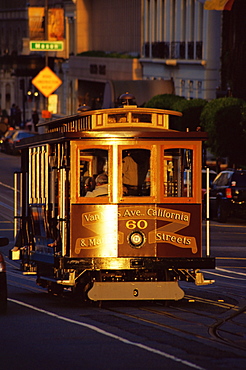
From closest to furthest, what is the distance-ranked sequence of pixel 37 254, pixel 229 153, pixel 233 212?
1. pixel 37 254
2. pixel 233 212
3. pixel 229 153

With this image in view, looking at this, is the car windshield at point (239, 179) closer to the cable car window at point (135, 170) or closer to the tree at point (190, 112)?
the tree at point (190, 112)

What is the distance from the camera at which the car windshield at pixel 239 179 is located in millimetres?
33969

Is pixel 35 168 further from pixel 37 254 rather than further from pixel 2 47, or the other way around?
pixel 2 47

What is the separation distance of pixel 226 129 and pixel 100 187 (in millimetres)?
25902

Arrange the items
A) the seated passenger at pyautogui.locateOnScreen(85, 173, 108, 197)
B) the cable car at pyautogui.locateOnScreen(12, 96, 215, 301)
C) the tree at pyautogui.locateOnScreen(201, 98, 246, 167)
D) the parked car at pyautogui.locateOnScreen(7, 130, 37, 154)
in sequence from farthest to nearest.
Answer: the parked car at pyautogui.locateOnScreen(7, 130, 37, 154) → the tree at pyautogui.locateOnScreen(201, 98, 246, 167) → the seated passenger at pyautogui.locateOnScreen(85, 173, 108, 197) → the cable car at pyautogui.locateOnScreen(12, 96, 215, 301)

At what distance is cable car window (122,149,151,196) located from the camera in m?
16.5

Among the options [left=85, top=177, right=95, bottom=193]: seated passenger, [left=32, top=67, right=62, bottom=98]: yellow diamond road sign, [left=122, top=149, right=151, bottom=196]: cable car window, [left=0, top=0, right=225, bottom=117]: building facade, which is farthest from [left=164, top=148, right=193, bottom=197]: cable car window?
[left=0, top=0, right=225, bottom=117]: building facade

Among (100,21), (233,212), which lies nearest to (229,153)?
(233,212)

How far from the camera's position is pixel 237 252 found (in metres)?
27.0

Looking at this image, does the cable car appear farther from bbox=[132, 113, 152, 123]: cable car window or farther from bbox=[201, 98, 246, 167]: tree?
bbox=[201, 98, 246, 167]: tree

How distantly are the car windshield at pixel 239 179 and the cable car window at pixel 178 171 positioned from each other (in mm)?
17371

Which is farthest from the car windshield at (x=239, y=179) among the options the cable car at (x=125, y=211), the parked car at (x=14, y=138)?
the parked car at (x=14, y=138)

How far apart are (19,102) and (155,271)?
113153 mm

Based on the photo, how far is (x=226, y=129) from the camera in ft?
138
